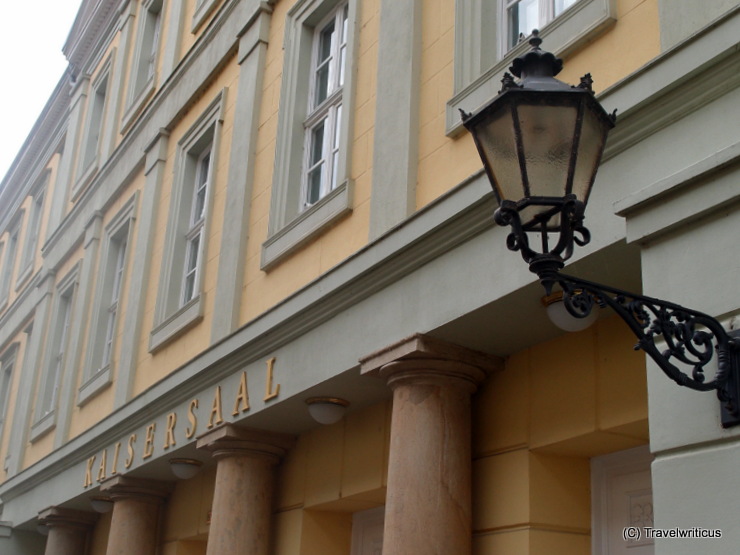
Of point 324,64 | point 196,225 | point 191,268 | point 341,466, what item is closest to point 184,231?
point 196,225

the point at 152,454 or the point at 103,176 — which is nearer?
the point at 152,454

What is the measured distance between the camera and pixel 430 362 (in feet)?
22.4

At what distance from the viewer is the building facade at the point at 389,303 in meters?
4.91

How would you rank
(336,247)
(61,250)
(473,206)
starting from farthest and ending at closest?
(61,250) < (336,247) < (473,206)

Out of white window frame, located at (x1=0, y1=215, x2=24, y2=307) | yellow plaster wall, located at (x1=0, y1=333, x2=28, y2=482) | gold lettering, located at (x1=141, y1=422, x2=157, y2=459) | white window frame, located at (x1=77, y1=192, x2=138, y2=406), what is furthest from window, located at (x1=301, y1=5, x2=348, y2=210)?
white window frame, located at (x1=0, y1=215, x2=24, y2=307)

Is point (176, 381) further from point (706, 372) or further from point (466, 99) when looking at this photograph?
point (706, 372)

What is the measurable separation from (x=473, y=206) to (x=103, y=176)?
10.8m

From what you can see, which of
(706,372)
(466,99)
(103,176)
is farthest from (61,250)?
(706,372)

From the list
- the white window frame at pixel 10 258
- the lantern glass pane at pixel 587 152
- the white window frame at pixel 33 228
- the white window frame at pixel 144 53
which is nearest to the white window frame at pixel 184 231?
the white window frame at pixel 144 53

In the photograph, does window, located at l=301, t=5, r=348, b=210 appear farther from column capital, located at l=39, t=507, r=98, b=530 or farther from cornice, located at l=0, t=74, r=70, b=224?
cornice, located at l=0, t=74, r=70, b=224

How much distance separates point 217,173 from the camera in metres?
11.2

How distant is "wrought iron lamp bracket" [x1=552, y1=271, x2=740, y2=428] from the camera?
155 inches

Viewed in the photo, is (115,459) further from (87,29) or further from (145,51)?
(87,29)

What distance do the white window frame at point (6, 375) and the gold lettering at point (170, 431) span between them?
34.1 feet
